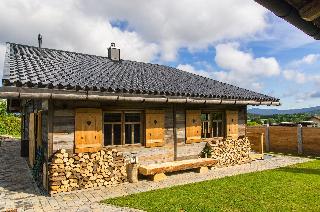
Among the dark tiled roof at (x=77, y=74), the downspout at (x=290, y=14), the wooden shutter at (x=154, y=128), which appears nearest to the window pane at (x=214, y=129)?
the dark tiled roof at (x=77, y=74)

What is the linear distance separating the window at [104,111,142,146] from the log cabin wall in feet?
0.71

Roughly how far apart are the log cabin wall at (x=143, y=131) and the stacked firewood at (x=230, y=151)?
0.49m

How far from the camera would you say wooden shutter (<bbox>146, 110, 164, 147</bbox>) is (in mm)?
10898

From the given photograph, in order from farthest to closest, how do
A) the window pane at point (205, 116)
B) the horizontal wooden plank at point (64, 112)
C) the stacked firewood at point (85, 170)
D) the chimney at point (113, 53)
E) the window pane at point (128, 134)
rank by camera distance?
1. the chimney at point (113, 53)
2. the window pane at point (205, 116)
3. the window pane at point (128, 134)
4. the horizontal wooden plank at point (64, 112)
5. the stacked firewood at point (85, 170)

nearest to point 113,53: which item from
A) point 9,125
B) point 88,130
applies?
point 88,130

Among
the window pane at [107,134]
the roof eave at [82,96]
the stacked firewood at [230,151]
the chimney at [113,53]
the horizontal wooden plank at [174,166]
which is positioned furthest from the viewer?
A: the chimney at [113,53]

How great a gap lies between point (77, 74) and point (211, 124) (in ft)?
20.0

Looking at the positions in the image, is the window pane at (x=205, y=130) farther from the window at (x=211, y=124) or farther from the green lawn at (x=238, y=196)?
the green lawn at (x=238, y=196)

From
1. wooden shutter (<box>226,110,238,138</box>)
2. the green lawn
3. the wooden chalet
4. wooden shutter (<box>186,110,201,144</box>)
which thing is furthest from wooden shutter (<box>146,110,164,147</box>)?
wooden shutter (<box>226,110,238,138</box>)

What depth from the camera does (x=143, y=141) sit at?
10.9 meters

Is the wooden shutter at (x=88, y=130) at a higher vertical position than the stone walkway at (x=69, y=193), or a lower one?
higher

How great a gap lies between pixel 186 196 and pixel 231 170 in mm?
4386

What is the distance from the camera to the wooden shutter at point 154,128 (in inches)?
429

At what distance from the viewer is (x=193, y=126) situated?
1225cm
